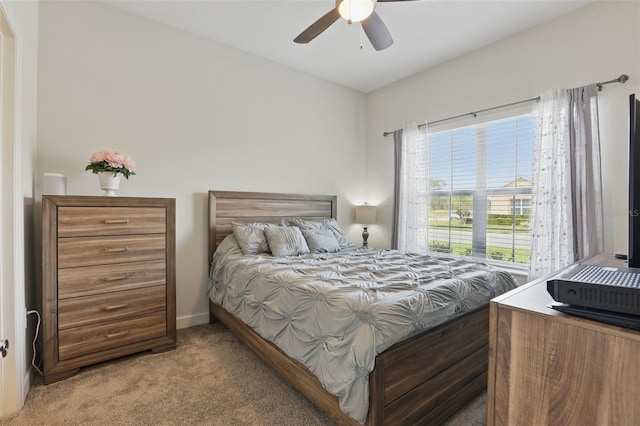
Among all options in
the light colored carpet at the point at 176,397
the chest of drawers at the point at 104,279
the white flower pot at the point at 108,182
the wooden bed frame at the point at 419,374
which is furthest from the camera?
the white flower pot at the point at 108,182

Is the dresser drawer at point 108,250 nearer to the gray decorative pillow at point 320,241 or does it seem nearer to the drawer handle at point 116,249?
the drawer handle at point 116,249

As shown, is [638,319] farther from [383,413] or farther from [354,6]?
[354,6]

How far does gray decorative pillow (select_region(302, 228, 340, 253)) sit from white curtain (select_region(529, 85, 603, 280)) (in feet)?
6.09

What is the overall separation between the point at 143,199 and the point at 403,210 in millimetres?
2887

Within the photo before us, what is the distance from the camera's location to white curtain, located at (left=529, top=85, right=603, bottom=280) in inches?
96.0

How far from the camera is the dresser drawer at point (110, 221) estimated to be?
2.03 metres

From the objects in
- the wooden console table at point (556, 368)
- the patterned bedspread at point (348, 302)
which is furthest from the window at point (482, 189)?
the wooden console table at point (556, 368)

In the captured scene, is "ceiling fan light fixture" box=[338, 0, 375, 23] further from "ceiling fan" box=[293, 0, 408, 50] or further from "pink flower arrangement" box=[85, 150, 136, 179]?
"pink flower arrangement" box=[85, 150, 136, 179]

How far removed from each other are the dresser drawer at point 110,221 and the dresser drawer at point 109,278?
244 mm

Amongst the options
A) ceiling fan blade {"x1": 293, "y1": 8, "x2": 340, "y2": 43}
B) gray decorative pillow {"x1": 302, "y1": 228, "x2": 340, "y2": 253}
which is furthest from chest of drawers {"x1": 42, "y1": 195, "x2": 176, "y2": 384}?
ceiling fan blade {"x1": 293, "y1": 8, "x2": 340, "y2": 43}

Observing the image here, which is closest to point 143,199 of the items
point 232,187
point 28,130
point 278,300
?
point 28,130

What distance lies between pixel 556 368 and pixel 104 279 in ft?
8.37

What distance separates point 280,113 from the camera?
12.0 feet

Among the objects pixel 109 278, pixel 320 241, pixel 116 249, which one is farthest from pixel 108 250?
pixel 320 241
